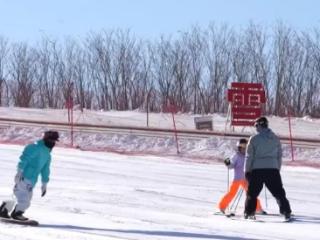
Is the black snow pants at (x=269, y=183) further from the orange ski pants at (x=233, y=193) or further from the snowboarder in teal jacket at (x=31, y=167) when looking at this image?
the snowboarder in teal jacket at (x=31, y=167)

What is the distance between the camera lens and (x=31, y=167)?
42.3ft

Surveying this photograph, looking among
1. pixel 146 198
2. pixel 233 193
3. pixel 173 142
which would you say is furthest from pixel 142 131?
pixel 233 193

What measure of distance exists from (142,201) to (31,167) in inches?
179

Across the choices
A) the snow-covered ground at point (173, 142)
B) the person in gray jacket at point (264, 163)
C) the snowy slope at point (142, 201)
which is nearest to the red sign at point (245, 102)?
the snow-covered ground at point (173, 142)

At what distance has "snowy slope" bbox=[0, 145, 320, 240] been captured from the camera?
12.3 metres

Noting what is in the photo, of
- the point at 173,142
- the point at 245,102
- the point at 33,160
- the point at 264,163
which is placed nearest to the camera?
the point at 33,160

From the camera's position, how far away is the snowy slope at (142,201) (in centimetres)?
1232

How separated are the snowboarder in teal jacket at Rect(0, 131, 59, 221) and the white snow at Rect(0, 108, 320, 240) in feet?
1.56

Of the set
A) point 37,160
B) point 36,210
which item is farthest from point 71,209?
point 37,160

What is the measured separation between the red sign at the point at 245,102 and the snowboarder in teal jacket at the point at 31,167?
22.1 meters

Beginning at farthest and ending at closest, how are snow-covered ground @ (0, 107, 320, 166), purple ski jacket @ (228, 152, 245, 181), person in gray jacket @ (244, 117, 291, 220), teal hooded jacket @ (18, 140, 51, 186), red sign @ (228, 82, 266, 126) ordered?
red sign @ (228, 82, 266, 126), snow-covered ground @ (0, 107, 320, 166), purple ski jacket @ (228, 152, 245, 181), person in gray jacket @ (244, 117, 291, 220), teal hooded jacket @ (18, 140, 51, 186)

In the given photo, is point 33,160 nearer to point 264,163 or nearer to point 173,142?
point 264,163

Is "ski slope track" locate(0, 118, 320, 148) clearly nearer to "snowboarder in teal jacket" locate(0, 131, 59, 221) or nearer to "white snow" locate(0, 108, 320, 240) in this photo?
"white snow" locate(0, 108, 320, 240)

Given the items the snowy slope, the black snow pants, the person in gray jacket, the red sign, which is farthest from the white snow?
the red sign
